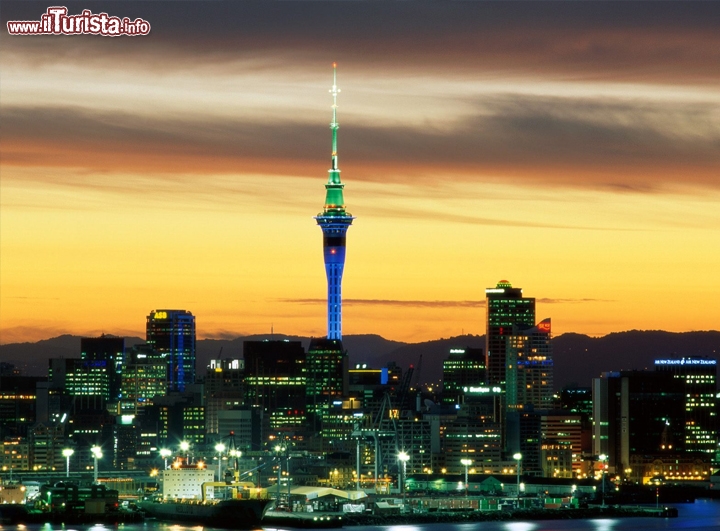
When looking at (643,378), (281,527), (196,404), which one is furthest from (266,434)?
(281,527)

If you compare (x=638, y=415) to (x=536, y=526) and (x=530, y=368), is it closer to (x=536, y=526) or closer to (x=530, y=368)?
(x=530, y=368)

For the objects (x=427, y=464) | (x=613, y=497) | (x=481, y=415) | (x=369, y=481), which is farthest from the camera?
(x=481, y=415)

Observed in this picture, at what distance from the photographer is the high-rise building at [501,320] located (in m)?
182

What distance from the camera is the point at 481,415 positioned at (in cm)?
15788

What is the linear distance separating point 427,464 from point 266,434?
2547 centimetres

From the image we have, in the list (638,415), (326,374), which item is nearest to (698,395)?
(638,415)

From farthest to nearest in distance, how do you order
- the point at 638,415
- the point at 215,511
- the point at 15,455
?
the point at 15,455
the point at 638,415
the point at 215,511

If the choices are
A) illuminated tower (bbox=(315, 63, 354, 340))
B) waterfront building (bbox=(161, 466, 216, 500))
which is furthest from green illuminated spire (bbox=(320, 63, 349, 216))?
waterfront building (bbox=(161, 466, 216, 500))

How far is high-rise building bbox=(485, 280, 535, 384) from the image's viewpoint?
598 feet

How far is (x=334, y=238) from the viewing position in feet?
625

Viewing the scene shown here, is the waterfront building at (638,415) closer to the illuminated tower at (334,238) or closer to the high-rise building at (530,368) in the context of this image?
the high-rise building at (530,368)

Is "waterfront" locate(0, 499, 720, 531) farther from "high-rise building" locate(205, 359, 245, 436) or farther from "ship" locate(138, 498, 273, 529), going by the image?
"high-rise building" locate(205, 359, 245, 436)

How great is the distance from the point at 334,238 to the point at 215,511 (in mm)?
92456

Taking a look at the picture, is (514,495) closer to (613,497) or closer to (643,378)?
(613,497)
